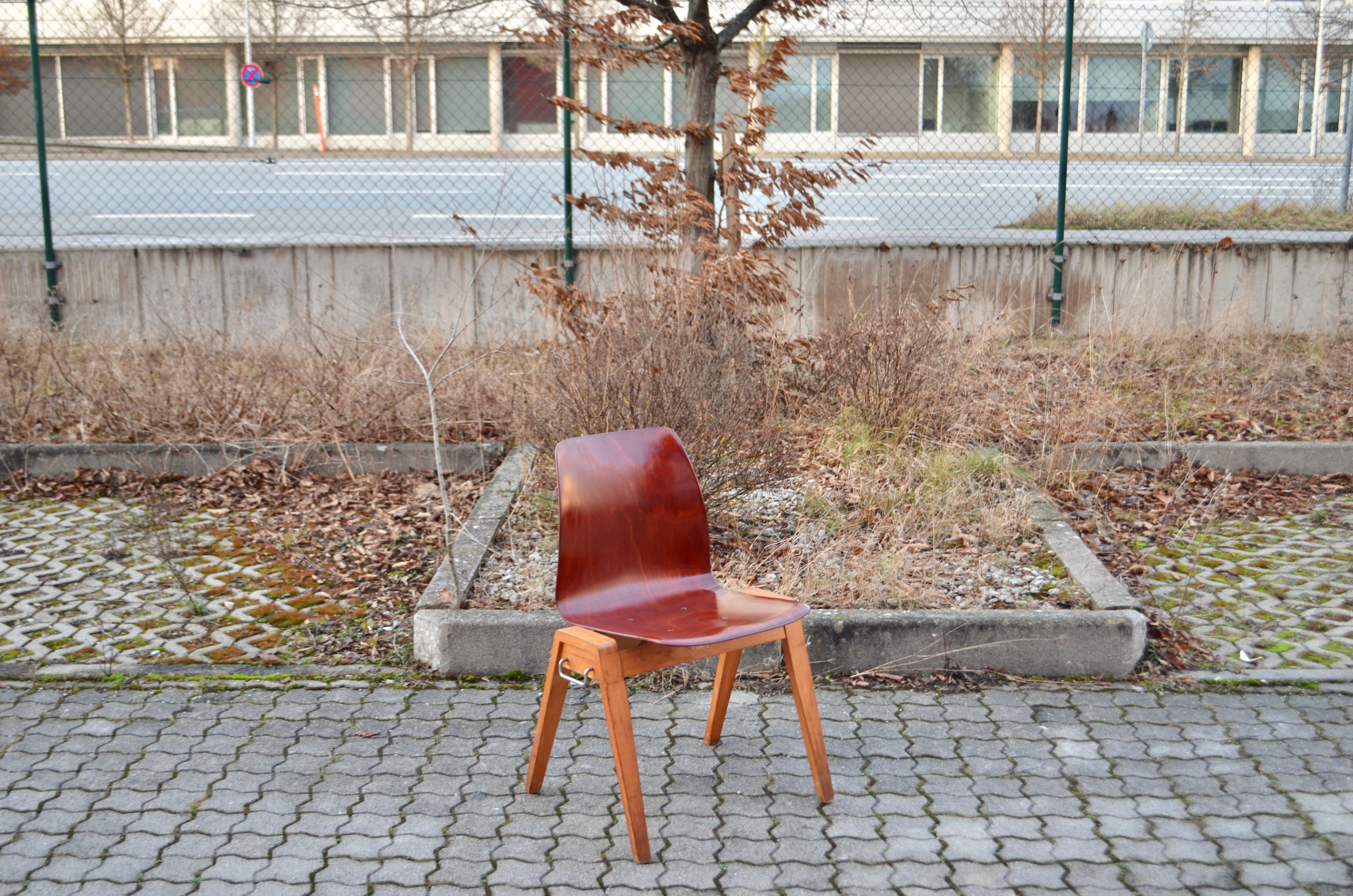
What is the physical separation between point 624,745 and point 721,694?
649 millimetres

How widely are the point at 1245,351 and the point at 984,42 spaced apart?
166 inches

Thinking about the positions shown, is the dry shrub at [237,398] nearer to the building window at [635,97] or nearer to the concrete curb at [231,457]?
the concrete curb at [231,457]

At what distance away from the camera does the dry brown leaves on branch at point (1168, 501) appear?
17.5 feet

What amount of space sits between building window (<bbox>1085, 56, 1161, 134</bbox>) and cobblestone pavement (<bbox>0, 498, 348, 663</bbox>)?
8125 mm

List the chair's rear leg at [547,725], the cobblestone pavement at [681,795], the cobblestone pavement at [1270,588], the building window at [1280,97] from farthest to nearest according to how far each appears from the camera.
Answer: the building window at [1280,97]
the cobblestone pavement at [1270,588]
the chair's rear leg at [547,725]
the cobblestone pavement at [681,795]

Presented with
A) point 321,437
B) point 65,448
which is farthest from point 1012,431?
point 65,448

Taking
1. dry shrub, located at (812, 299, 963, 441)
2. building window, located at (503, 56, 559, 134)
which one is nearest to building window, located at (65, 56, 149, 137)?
building window, located at (503, 56, 559, 134)

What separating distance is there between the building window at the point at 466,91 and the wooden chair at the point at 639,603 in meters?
8.71

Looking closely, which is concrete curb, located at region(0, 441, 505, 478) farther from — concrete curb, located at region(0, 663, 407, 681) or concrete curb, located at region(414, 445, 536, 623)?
concrete curb, located at region(0, 663, 407, 681)

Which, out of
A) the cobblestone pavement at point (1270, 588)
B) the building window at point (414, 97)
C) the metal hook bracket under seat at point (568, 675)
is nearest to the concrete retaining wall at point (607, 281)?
the cobblestone pavement at point (1270, 588)

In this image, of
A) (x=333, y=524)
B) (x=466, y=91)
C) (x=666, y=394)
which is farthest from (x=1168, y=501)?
(x=466, y=91)

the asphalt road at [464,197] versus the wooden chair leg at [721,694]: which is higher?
the asphalt road at [464,197]

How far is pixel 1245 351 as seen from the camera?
26.2 feet

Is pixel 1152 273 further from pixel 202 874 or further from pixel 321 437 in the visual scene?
pixel 202 874
